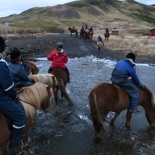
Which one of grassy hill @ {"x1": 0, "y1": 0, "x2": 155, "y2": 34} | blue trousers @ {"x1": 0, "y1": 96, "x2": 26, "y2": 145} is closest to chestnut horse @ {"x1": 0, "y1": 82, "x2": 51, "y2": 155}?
blue trousers @ {"x1": 0, "y1": 96, "x2": 26, "y2": 145}

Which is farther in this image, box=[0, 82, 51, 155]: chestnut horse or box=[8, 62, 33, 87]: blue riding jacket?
box=[8, 62, 33, 87]: blue riding jacket

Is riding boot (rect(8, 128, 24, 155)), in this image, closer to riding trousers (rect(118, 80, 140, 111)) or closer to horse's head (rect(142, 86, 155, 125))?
riding trousers (rect(118, 80, 140, 111))

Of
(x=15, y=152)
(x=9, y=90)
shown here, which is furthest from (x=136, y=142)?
(x=9, y=90)

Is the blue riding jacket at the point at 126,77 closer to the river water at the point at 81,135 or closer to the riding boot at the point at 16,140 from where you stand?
the river water at the point at 81,135

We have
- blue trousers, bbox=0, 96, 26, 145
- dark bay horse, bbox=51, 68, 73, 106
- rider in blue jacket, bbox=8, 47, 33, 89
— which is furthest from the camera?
dark bay horse, bbox=51, 68, 73, 106

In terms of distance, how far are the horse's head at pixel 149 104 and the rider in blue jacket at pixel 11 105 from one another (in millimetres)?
4001

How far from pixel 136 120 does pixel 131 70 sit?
2134 millimetres

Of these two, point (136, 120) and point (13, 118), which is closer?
point (13, 118)

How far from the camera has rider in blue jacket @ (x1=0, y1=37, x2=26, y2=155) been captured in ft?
15.0

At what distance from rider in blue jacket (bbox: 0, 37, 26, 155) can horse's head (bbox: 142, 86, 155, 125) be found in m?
4.00

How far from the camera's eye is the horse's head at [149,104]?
310 inches

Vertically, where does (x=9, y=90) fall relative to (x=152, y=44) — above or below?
above

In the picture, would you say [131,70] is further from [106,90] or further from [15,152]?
[15,152]

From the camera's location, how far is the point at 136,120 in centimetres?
884
